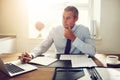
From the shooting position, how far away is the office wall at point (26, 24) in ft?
10.4

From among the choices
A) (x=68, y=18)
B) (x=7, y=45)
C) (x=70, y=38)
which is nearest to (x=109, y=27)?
(x=68, y=18)

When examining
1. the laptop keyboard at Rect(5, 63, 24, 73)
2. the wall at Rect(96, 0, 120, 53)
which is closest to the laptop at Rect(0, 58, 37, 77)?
the laptop keyboard at Rect(5, 63, 24, 73)

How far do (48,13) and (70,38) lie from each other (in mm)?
1445

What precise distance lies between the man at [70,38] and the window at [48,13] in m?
1.02

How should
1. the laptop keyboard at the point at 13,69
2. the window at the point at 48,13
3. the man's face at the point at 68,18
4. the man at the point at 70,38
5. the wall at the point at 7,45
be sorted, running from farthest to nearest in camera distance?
the window at the point at 48,13, the wall at the point at 7,45, the man's face at the point at 68,18, the man at the point at 70,38, the laptop keyboard at the point at 13,69

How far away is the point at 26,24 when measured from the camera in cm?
329

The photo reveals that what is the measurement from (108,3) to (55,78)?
7.41 feet

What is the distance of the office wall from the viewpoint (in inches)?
125

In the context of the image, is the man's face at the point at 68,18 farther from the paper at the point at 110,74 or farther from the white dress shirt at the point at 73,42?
the paper at the point at 110,74

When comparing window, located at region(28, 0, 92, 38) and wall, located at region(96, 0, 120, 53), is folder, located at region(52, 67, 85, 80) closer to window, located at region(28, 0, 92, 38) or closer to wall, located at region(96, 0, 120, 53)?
wall, located at region(96, 0, 120, 53)

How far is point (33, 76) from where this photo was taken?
1.25 m

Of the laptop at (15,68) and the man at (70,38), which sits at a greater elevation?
the man at (70,38)

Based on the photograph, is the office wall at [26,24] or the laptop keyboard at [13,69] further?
the office wall at [26,24]

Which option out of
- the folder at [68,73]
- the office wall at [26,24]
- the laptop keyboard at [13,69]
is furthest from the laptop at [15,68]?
the office wall at [26,24]
